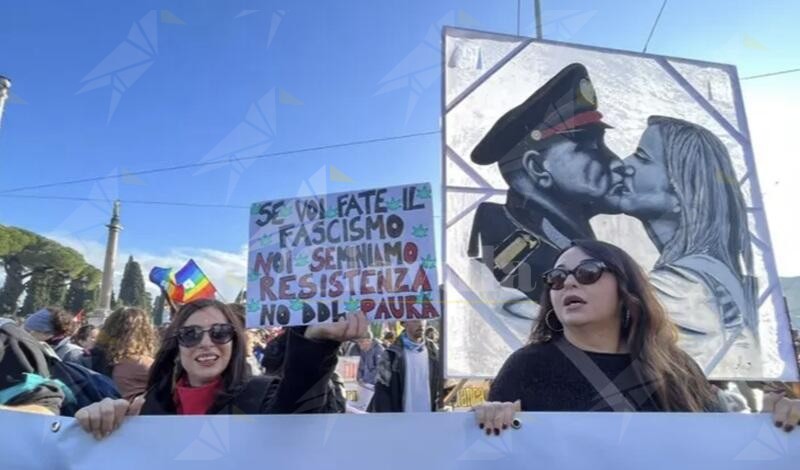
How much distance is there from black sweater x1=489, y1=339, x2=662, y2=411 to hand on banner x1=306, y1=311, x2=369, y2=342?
48 centimetres

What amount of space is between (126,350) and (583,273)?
257 centimetres

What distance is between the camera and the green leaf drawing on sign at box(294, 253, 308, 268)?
1.37 meters

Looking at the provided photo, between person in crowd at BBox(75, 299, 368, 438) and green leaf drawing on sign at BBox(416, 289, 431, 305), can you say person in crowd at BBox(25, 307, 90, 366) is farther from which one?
green leaf drawing on sign at BBox(416, 289, 431, 305)

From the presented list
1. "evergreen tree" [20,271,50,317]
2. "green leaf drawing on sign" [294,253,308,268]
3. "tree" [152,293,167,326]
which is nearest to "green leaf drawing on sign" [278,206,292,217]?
"green leaf drawing on sign" [294,253,308,268]

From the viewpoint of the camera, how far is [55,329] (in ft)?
10.9

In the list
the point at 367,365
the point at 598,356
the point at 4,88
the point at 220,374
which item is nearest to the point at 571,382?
the point at 598,356

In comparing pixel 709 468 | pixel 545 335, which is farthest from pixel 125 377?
pixel 709 468

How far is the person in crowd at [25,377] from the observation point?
142cm

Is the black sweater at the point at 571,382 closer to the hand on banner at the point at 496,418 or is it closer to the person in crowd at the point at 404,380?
the hand on banner at the point at 496,418

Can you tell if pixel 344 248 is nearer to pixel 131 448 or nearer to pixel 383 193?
pixel 383 193

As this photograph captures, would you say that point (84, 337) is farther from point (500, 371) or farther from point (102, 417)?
point (500, 371)

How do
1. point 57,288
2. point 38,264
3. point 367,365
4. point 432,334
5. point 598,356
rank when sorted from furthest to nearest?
1. point 57,288
2. point 38,264
3. point 367,365
4. point 432,334
5. point 598,356

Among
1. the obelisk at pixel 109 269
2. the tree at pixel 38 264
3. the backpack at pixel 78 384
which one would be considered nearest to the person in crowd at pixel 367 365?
the backpack at pixel 78 384

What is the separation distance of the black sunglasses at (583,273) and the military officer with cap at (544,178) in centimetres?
92
